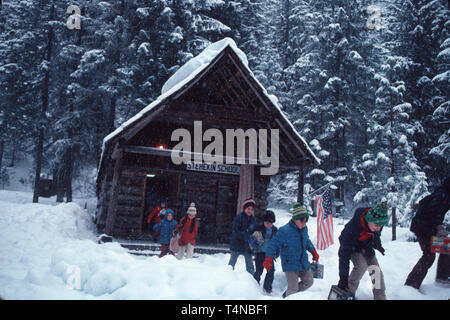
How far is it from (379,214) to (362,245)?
66 cm

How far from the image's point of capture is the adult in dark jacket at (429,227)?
5102 mm

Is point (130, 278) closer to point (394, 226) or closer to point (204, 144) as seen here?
point (204, 144)

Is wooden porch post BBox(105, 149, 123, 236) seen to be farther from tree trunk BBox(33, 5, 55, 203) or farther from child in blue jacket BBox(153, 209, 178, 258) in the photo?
tree trunk BBox(33, 5, 55, 203)

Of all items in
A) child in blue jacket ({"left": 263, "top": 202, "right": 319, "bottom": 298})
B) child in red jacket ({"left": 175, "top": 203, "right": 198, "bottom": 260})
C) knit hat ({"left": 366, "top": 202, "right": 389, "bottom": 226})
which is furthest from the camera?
child in red jacket ({"left": 175, "top": 203, "right": 198, "bottom": 260})

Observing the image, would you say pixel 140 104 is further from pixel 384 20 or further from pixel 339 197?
pixel 384 20

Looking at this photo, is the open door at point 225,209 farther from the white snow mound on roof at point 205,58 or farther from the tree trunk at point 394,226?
the tree trunk at point 394,226

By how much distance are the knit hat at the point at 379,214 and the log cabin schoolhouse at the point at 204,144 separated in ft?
21.5

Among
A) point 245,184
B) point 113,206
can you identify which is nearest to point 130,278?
point 113,206

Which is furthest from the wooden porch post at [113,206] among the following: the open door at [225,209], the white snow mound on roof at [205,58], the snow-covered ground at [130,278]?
the open door at [225,209]

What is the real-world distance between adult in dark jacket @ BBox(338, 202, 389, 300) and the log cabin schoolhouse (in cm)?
622

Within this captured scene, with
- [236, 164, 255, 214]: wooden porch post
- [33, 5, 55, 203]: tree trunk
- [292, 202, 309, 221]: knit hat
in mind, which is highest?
[33, 5, 55, 203]: tree trunk

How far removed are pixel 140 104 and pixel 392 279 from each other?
17000 mm

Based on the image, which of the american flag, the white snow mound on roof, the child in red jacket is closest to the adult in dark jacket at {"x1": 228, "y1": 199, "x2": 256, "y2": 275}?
the child in red jacket

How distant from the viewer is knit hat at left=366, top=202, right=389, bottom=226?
4.18m
